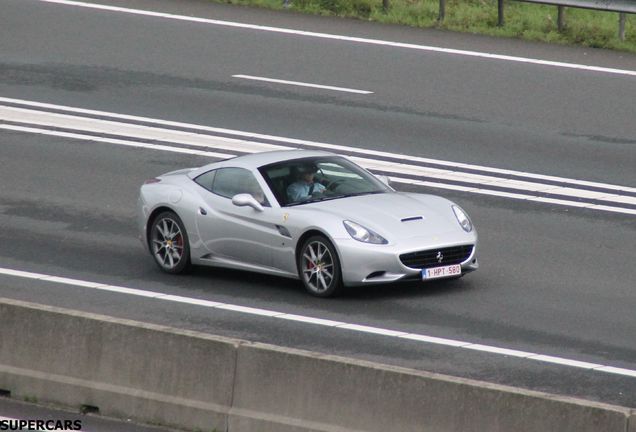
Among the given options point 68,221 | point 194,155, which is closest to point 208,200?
point 68,221

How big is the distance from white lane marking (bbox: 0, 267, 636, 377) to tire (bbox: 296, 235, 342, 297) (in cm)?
59

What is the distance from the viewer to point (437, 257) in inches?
585

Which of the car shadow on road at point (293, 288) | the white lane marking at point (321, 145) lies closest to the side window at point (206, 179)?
the car shadow on road at point (293, 288)

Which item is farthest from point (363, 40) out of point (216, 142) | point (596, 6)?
point (216, 142)

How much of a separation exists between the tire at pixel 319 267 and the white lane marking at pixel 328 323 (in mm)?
587

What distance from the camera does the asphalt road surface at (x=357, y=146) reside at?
14034mm

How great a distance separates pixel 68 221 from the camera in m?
18.3

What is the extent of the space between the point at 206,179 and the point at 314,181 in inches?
52.9

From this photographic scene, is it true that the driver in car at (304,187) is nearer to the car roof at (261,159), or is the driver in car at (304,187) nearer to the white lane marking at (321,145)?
the car roof at (261,159)

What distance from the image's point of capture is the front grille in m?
14.7

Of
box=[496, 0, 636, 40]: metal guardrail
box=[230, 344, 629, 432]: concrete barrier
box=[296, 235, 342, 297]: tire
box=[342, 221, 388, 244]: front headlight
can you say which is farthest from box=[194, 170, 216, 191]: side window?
box=[496, 0, 636, 40]: metal guardrail

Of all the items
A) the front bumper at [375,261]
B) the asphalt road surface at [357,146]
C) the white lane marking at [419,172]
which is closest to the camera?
the asphalt road surface at [357,146]

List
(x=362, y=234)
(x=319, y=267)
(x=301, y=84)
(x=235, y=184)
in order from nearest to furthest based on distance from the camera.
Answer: (x=362, y=234) < (x=319, y=267) < (x=235, y=184) < (x=301, y=84)

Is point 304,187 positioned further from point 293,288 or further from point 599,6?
point 599,6
